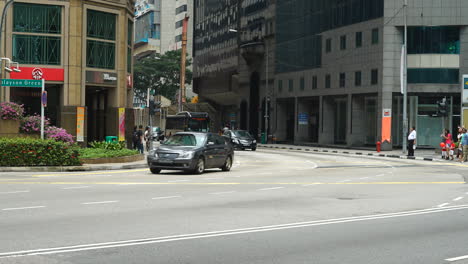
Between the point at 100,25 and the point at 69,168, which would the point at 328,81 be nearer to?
the point at 100,25

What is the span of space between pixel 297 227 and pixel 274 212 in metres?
2.00

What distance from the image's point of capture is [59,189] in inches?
661

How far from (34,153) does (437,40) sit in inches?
1456

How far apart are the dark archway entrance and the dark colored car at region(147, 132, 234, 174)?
51.5m

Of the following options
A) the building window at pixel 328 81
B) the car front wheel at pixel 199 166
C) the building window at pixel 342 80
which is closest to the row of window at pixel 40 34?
the car front wheel at pixel 199 166

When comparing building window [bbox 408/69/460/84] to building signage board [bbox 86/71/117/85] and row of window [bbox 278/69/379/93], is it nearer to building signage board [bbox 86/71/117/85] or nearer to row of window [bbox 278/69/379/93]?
row of window [bbox 278/69/379/93]

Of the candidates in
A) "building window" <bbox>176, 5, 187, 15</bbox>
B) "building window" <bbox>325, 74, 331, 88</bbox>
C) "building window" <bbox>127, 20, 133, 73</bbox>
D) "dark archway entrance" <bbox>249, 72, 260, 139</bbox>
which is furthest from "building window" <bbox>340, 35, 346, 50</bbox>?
"building window" <bbox>176, 5, 187, 15</bbox>

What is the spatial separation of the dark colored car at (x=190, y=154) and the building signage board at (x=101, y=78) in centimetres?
1753

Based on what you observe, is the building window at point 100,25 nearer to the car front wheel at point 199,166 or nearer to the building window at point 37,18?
the building window at point 37,18

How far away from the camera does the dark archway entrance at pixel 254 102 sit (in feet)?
254

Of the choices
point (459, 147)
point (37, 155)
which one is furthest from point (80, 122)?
point (459, 147)

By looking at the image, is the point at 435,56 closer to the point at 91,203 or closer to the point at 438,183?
the point at 438,183

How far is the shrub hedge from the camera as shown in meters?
24.6

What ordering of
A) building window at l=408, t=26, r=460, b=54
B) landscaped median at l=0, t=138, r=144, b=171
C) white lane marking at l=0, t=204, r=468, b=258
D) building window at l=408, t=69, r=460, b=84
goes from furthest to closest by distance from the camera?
1. building window at l=408, t=26, r=460, b=54
2. building window at l=408, t=69, r=460, b=84
3. landscaped median at l=0, t=138, r=144, b=171
4. white lane marking at l=0, t=204, r=468, b=258
